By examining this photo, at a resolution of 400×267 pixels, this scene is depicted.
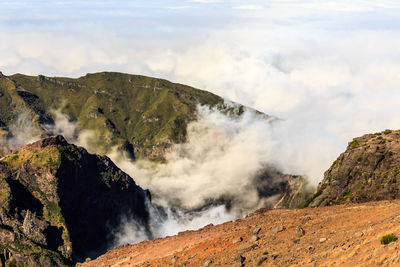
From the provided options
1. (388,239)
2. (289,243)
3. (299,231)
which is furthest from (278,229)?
(388,239)

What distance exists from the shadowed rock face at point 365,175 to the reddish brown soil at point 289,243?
1158 cm

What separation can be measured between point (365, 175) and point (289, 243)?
43557mm

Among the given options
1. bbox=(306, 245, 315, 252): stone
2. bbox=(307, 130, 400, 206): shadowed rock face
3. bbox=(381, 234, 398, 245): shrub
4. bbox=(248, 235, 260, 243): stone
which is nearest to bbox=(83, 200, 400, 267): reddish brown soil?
bbox=(306, 245, 315, 252): stone

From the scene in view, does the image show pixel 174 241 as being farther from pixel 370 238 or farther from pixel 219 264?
pixel 370 238

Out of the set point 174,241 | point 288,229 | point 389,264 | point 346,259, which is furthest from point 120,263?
point 389,264

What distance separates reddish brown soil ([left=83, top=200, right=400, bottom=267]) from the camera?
5394 centimetres

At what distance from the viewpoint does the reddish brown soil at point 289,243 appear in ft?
177

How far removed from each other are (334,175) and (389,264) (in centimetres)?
6376

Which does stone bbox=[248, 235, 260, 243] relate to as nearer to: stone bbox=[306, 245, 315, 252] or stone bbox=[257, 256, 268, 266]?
stone bbox=[257, 256, 268, 266]

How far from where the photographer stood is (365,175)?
336ft

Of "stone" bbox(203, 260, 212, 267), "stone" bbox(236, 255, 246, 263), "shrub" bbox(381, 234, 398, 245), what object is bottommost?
"stone" bbox(203, 260, 212, 267)

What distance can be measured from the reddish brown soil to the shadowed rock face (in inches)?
456

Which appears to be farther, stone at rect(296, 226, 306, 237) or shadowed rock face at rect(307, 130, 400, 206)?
shadowed rock face at rect(307, 130, 400, 206)

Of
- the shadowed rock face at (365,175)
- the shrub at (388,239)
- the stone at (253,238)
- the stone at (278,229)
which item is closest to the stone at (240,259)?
the stone at (253,238)
